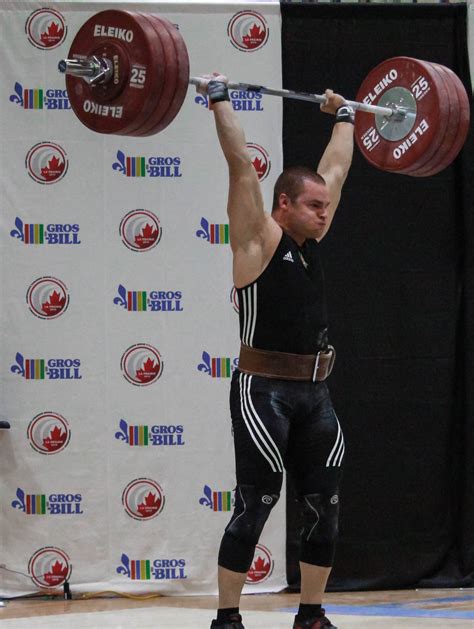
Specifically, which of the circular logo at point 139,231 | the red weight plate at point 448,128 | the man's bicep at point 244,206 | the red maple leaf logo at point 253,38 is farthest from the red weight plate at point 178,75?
the red maple leaf logo at point 253,38

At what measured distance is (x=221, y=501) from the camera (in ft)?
18.6

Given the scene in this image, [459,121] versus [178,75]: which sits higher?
[178,75]

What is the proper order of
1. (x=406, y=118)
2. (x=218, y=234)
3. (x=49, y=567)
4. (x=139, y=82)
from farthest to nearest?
(x=218, y=234)
(x=49, y=567)
(x=406, y=118)
(x=139, y=82)

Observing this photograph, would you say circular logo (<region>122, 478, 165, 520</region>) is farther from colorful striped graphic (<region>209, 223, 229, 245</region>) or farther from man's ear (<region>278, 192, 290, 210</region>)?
man's ear (<region>278, 192, 290, 210</region>)

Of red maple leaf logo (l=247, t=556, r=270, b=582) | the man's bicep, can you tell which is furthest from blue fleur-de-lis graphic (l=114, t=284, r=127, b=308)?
the man's bicep

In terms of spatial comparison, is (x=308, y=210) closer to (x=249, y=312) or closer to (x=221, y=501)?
(x=249, y=312)

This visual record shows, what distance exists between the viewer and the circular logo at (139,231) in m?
5.69

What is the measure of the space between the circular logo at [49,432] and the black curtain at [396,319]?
4.88 ft

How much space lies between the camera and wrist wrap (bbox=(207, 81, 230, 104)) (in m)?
3.50

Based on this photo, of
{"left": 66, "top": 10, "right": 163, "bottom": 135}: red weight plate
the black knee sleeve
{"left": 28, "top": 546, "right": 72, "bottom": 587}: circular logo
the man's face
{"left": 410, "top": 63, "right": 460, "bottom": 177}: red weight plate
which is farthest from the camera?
{"left": 28, "top": 546, "right": 72, "bottom": 587}: circular logo

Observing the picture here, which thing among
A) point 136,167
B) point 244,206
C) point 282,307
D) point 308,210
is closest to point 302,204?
point 308,210

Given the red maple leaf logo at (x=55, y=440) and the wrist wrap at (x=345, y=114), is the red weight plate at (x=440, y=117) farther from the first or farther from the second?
the red maple leaf logo at (x=55, y=440)

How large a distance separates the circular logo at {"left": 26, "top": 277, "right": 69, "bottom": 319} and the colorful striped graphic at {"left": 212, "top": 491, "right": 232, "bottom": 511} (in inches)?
50.8

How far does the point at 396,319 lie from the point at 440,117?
76.2 inches
